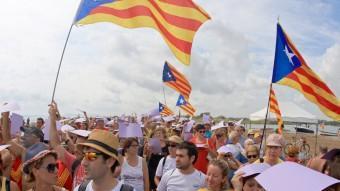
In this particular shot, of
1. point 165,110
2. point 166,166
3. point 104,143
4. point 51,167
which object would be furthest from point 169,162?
point 165,110

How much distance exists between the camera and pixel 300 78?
8.56 metres

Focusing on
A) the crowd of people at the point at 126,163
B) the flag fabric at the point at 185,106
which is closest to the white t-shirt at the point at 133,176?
the crowd of people at the point at 126,163

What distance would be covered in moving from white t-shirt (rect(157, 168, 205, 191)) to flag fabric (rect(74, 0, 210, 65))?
2.47 m

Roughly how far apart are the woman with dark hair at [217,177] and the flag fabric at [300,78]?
3.80 meters

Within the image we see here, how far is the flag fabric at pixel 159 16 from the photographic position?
7727 mm

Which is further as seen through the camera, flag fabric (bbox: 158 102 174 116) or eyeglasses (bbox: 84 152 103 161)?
flag fabric (bbox: 158 102 174 116)

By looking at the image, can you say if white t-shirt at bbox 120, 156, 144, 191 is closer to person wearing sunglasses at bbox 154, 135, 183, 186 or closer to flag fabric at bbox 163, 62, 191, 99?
person wearing sunglasses at bbox 154, 135, 183, 186

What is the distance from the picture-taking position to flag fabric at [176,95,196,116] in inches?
757

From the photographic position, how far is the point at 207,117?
653 inches

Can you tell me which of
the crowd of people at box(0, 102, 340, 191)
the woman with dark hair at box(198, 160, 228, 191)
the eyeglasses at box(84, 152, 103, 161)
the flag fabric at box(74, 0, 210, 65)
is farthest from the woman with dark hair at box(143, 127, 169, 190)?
the eyeglasses at box(84, 152, 103, 161)

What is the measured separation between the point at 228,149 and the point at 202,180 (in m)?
1.49

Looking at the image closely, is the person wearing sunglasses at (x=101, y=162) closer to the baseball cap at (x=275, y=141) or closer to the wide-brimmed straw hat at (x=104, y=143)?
the wide-brimmed straw hat at (x=104, y=143)

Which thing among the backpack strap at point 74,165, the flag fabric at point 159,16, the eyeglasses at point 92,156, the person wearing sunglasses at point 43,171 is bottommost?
the backpack strap at point 74,165

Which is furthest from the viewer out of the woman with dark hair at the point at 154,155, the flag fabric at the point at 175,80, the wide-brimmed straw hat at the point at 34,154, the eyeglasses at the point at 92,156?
the flag fabric at the point at 175,80
